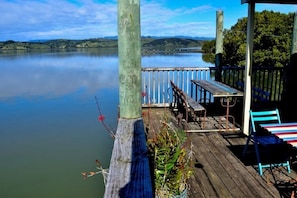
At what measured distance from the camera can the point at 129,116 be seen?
166 centimetres

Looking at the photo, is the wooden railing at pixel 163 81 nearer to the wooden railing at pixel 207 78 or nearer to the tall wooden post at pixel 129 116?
the wooden railing at pixel 207 78

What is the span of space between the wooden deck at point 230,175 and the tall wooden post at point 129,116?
5.03ft

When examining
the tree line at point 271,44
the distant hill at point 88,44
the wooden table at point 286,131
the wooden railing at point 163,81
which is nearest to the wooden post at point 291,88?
the wooden railing at point 163,81

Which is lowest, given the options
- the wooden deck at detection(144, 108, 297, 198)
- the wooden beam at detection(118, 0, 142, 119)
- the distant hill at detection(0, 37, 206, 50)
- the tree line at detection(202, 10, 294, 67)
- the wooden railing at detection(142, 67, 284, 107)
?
the wooden deck at detection(144, 108, 297, 198)

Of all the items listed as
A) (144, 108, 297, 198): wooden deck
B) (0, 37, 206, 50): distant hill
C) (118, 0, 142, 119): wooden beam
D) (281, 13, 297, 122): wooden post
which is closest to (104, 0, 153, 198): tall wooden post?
(118, 0, 142, 119): wooden beam

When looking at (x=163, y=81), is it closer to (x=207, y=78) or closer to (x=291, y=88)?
(x=207, y=78)

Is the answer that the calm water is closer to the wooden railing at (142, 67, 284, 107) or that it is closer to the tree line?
the wooden railing at (142, 67, 284, 107)

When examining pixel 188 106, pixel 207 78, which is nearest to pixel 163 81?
pixel 188 106

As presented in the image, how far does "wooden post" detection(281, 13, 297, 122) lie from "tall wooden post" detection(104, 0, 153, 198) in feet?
15.4

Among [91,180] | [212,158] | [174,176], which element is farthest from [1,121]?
[174,176]

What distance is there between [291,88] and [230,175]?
335 cm

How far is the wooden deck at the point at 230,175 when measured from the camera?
2.80 meters

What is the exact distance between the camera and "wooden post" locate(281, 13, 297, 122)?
5.42 meters

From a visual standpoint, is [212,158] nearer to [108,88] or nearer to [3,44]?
[108,88]
